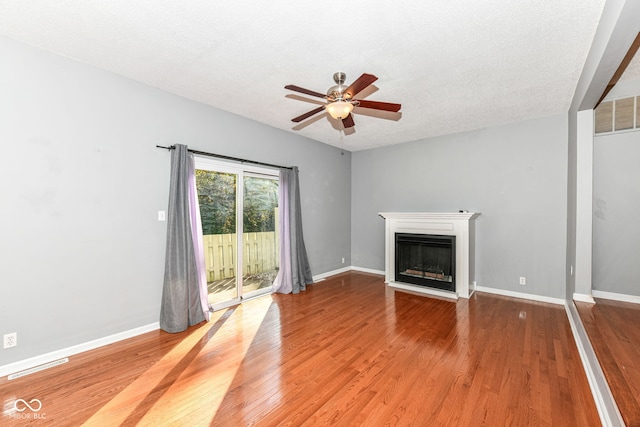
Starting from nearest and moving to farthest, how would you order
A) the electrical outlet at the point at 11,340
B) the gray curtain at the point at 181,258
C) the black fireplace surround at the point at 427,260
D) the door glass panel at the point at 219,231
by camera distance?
the electrical outlet at the point at 11,340, the gray curtain at the point at 181,258, the door glass panel at the point at 219,231, the black fireplace surround at the point at 427,260

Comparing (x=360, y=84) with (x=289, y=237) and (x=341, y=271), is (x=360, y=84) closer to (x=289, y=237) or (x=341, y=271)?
(x=289, y=237)

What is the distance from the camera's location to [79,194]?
8.54 feet

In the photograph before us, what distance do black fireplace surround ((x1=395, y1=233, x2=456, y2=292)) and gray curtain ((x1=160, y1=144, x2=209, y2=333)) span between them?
11.0 ft

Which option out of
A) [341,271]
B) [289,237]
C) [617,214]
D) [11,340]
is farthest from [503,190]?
[11,340]

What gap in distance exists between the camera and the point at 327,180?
5.59 m

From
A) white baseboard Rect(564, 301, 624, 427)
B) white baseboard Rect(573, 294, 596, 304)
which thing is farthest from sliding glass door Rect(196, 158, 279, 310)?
white baseboard Rect(573, 294, 596, 304)

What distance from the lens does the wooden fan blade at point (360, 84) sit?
205cm

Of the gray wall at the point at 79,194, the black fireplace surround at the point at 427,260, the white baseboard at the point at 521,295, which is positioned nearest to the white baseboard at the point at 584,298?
the white baseboard at the point at 521,295

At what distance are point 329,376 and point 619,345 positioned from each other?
244 cm

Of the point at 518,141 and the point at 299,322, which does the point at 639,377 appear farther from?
the point at 518,141

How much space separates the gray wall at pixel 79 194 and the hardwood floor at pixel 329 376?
1.34 ft

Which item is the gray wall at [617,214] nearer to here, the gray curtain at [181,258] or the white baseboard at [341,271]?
the white baseboard at [341,271]

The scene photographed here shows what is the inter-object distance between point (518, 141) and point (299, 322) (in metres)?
4.29

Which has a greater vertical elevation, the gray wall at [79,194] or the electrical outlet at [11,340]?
the gray wall at [79,194]
